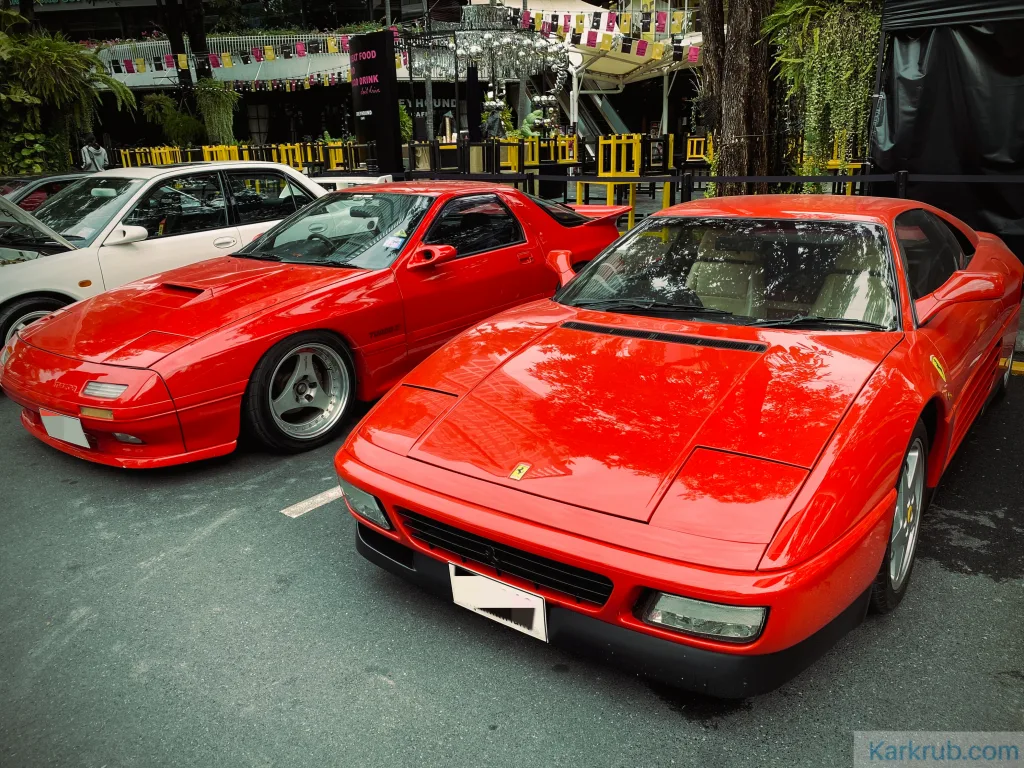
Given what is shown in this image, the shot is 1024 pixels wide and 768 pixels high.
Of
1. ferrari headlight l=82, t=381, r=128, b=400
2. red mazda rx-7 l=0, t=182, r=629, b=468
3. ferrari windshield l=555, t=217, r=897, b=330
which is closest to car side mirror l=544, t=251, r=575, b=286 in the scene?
ferrari windshield l=555, t=217, r=897, b=330

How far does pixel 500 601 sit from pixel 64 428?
2698 millimetres

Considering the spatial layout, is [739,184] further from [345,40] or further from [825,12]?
[345,40]

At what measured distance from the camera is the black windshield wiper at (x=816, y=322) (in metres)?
2.64

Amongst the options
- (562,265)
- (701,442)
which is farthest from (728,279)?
(701,442)

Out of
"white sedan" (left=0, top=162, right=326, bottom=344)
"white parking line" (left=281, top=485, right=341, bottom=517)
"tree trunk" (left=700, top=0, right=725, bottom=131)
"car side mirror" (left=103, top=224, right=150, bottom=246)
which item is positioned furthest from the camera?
"tree trunk" (left=700, top=0, right=725, bottom=131)

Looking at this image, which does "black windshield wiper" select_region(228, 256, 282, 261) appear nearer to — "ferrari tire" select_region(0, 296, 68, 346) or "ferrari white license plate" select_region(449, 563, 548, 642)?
"ferrari tire" select_region(0, 296, 68, 346)

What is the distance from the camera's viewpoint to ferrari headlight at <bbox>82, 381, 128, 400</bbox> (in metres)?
3.40

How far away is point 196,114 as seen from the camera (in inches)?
747

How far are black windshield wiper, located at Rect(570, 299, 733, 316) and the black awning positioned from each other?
5.83 m

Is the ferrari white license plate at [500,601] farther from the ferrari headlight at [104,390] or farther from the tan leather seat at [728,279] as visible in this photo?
the ferrari headlight at [104,390]

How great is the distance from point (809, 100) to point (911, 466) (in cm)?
616

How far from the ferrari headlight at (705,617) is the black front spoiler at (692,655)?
47 mm

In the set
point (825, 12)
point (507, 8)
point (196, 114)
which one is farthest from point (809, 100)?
point (196, 114)

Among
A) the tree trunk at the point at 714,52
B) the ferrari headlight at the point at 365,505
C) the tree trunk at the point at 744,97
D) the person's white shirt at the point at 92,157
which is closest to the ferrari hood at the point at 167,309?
the ferrari headlight at the point at 365,505
